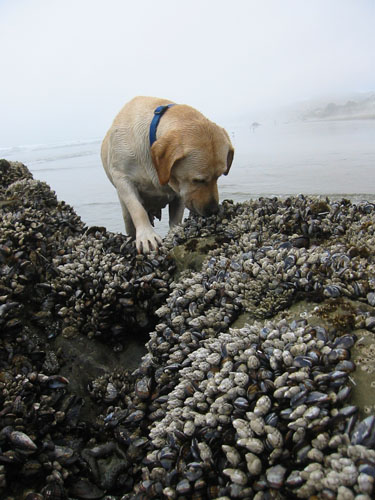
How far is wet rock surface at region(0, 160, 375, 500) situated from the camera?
177 cm

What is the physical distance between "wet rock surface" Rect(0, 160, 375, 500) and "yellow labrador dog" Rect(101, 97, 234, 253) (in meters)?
0.35

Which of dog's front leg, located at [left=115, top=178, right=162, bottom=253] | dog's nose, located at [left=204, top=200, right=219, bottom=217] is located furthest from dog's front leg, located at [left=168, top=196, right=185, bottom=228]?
dog's nose, located at [left=204, top=200, right=219, bottom=217]

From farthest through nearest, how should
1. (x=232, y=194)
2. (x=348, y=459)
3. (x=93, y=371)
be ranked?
(x=232, y=194), (x=93, y=371), (x=348, y=459)

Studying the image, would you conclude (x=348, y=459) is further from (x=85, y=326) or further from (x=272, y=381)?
(x=85, y=326)

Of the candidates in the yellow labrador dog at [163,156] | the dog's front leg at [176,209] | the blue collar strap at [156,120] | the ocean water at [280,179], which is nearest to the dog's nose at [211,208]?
the yellow labrador dog at [163,156]

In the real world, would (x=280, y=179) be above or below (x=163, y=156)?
below

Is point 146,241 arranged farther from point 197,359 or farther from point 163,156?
point 197,359

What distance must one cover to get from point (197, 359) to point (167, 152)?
233 cm

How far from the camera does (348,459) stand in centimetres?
155

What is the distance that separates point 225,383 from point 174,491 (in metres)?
0.57

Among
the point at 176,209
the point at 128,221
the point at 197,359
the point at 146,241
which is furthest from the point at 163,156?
the point at 197,359

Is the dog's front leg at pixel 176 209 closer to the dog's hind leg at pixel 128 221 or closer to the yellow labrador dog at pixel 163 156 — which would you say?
the yellow labrador dog at pixel 163 156

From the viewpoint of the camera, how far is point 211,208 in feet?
14.0

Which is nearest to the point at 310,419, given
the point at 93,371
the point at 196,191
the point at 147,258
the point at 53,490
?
the point at 53,490
